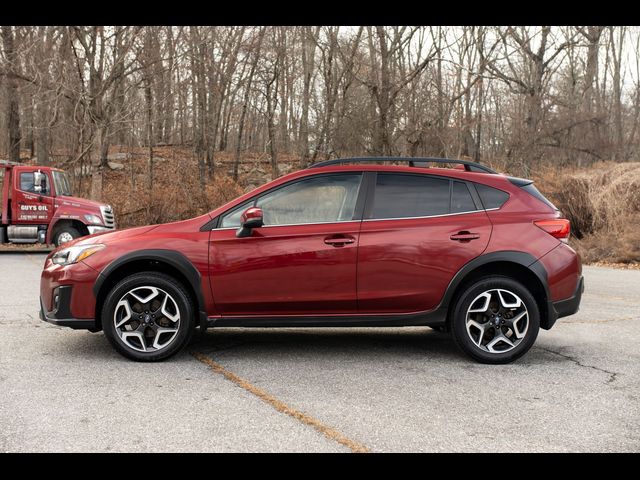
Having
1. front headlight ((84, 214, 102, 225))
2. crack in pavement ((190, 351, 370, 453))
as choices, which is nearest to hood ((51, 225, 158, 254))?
crack in pavement ((190, 351, 370, 453))

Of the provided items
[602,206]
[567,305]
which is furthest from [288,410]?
[602,206]

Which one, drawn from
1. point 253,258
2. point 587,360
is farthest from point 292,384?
point 587,360

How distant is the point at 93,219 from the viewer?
17406 millimetres

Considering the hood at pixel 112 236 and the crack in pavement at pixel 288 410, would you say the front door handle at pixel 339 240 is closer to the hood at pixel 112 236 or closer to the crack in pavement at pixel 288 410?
the crack in pavement at pixel 288 410

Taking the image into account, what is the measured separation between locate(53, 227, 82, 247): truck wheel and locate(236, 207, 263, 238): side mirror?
510 inches

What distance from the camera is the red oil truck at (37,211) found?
17.1 metres

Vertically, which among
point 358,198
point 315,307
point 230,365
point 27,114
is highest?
point 27,114

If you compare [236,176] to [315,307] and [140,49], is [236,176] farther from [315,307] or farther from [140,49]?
[315,307]

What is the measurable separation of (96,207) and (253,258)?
13.6m

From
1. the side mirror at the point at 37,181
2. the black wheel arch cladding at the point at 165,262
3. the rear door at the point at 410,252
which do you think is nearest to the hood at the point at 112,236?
the black wheel arch cladding at the point at 165,262

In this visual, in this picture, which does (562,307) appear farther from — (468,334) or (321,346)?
(321,346)

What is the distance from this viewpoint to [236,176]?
34844 mm

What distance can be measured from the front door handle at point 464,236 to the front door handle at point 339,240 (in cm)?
88

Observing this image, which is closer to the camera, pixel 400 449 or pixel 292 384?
pixel 400 449
